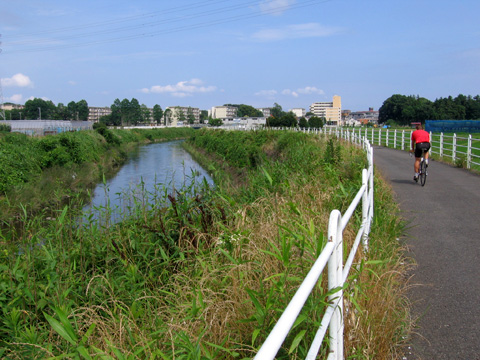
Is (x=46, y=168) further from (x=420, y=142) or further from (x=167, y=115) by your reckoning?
(x=167, y=115)

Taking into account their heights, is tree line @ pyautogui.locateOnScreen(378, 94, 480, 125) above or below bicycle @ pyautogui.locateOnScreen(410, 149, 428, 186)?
above

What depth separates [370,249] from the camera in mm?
4973

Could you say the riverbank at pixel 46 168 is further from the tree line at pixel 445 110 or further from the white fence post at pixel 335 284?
the tree line at pixel 445 110

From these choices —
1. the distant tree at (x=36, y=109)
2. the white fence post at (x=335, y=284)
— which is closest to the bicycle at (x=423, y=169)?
the white fence post at (x=335, y=284)

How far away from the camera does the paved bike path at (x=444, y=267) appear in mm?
3697

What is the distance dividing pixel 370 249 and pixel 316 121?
277 ft

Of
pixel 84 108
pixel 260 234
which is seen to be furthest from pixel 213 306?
pixel 84 108

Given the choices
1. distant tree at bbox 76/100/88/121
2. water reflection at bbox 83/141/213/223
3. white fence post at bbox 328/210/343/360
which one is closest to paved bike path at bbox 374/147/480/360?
white fence post at bbox 328/210/343/360

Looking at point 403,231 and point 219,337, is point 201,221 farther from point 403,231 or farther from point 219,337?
point 219,337

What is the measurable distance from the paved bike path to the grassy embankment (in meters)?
0.26

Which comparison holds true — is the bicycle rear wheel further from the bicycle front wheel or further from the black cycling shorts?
the black cycling shorts

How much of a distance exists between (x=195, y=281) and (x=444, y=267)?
3068mm

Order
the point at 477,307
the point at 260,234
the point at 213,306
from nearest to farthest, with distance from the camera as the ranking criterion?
the point at 213,306 < the point at 477,307 < the point at 260,234

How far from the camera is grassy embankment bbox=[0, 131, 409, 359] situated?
A: 3.07 m
